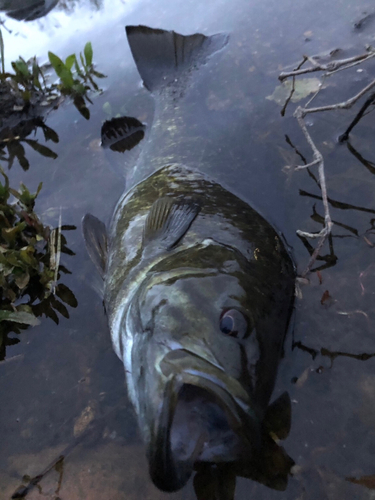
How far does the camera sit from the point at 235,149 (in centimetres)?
324

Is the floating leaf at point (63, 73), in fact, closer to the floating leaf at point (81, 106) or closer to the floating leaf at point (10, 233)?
the floating leaf at point (81, 106)

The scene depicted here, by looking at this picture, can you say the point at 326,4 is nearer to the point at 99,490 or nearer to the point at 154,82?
the point at 154,82

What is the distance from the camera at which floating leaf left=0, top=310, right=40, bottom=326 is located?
7.92 ft

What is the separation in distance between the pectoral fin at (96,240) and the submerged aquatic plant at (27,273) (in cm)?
26

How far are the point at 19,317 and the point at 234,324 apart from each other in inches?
63.7

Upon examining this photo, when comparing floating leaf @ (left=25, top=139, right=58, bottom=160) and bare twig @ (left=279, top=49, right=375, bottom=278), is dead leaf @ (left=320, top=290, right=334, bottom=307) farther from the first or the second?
floating leaf @ (left=25, top=139, right=58, bottom=160)

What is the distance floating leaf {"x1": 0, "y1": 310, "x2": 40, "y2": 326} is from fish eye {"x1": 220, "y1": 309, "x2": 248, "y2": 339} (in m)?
1.49

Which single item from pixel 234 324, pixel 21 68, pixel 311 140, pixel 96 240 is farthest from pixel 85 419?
pixel 21 68

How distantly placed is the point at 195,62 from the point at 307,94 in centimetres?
147

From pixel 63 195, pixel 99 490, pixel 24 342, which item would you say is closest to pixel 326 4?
pixel 63 195

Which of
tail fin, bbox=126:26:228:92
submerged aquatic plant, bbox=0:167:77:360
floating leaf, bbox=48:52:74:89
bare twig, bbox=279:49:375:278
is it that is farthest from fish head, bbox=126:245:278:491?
floating leaf, bbox=48:52:74:89

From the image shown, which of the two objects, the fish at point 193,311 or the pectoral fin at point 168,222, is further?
the pectoral fin at point 168,222

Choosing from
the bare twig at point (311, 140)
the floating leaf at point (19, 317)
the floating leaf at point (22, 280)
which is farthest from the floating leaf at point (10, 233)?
the bare twig at point (311, 140)

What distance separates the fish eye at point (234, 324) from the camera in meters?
1.54
